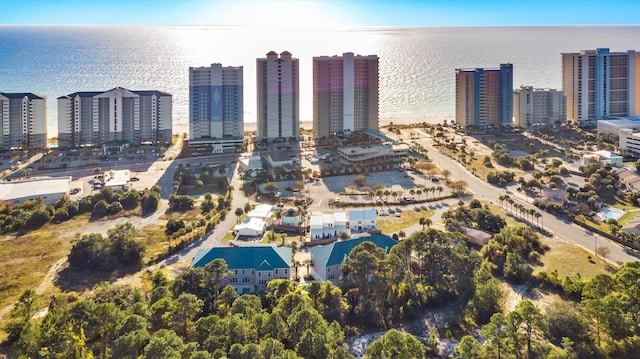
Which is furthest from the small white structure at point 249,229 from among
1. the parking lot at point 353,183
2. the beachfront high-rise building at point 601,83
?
the beachfront high-rise building at point 601,83

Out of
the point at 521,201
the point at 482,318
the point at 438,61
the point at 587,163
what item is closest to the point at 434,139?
the point at 587,163

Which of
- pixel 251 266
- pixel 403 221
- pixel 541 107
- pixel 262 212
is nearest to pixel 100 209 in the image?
pixel 262 212

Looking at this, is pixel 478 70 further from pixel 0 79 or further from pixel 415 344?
pixel 0 79

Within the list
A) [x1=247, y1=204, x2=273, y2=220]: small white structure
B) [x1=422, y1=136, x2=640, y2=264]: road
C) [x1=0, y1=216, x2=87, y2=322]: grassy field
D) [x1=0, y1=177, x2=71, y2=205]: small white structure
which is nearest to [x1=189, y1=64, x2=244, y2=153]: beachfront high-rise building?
[x1=0, y1=177, x2=71, y2=205]: small white structure

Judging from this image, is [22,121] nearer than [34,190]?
No

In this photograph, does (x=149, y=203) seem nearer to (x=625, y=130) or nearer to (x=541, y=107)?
(x=625, y=130)

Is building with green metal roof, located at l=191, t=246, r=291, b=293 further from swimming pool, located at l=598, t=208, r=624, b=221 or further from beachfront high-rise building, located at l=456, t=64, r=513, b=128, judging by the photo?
beachfront high-rise building, located at l=456, t=64, r=513, b=128
